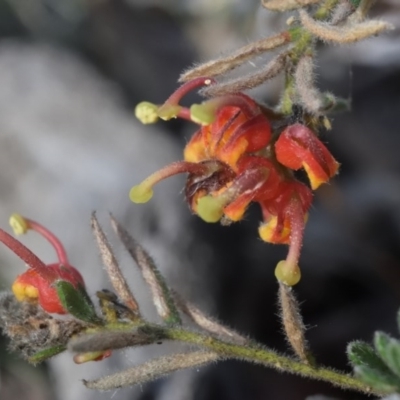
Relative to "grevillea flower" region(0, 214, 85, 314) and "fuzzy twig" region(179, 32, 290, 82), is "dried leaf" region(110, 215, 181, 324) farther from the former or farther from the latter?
"fuzzy twig" region(179, 32, 290, 82)

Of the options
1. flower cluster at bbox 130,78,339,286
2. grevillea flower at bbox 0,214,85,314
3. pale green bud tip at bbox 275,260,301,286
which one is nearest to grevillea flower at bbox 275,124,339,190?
flower cluster at bbox 130,78,339,286

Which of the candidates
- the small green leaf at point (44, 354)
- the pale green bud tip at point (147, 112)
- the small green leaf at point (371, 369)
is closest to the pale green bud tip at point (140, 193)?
the pale green bud tip at point (147, 112)

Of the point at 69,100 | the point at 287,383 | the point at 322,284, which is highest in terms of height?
the point at 69,100

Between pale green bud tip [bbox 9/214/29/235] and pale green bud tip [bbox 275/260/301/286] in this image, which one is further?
pale green bud tip [bbox 9/214/29/235]

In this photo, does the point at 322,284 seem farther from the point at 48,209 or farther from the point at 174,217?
the point at 48,209

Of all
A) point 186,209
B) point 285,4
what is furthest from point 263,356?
point 186,209

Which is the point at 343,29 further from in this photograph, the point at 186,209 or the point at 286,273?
the point at 186,209

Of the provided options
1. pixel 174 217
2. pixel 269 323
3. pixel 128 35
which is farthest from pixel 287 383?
pixel 128 35
